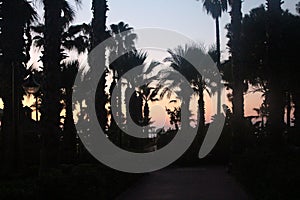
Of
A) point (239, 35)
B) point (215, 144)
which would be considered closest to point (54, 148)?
point (239, 35)

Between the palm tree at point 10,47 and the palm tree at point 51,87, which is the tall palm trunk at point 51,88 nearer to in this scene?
the palm tree at point 51,87

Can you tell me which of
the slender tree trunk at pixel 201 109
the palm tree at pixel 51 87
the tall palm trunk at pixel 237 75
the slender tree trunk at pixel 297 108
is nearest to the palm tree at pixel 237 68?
the tall palm trunk at pixel 237 75

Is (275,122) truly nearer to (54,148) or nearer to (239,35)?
(239,35)

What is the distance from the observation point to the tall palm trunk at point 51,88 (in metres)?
13.4

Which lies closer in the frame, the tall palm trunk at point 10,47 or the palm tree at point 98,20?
the tall palm trunk at point 10,47

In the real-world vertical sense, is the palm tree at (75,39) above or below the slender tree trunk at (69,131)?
above

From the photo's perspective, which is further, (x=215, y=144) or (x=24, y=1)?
(x=215, y=144)

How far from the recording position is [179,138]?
114ft

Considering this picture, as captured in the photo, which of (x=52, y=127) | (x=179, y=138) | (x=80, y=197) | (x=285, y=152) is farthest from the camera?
(x=179, y=138)

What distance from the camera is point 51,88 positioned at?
1359 cm

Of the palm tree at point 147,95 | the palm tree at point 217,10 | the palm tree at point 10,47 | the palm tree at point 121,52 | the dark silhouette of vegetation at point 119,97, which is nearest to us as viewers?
the dark silhouette of vegetation at point 119,97

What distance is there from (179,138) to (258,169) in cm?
1998

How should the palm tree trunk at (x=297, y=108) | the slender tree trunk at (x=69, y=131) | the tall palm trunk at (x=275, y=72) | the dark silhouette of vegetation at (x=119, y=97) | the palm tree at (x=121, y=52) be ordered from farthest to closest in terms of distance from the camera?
1. the palm tree at (x=121, y=52)
2. the palm tree trunk at (x=297, y=108)
3. the slender tree trunk at (x=69, y=131)
4. the tall palm trunk at (x=275, y=72)
5. the dark silhouette of vegetation at (x=119, y=97)

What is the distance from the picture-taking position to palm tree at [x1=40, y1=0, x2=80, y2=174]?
13367 millimetres
